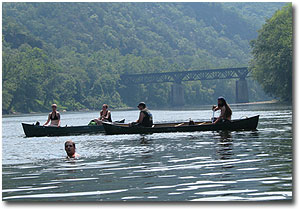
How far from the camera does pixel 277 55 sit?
301 ft

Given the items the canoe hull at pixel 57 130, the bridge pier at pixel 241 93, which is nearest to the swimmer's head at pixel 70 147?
the canoe hull at pixel 57 130

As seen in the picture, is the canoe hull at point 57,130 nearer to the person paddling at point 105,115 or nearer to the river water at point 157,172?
the person paddling at point 105,115

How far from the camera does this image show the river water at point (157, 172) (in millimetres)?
12852

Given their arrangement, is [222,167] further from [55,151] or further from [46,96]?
[46,96]

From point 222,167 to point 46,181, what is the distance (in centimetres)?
442

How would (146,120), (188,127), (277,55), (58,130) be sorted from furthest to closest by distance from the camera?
(277,55), (58,130), (146,120), (188,127)

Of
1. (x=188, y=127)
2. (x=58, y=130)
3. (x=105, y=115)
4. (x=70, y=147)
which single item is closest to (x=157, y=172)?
(x=70, y=147)

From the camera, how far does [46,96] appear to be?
158875mm

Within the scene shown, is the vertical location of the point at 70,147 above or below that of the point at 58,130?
above

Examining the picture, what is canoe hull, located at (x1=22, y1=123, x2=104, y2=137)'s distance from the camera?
122ft

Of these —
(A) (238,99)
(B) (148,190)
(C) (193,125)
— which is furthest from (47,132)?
(A) (238,99)

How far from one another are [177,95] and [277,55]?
4061 inches

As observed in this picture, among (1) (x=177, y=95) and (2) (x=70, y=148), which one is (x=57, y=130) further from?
(1) (x=177, y=95)

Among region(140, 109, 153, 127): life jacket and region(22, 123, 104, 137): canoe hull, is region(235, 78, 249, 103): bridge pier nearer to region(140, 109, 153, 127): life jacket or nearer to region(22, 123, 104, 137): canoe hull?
region(22, 123, 104, 137): canoe hull
